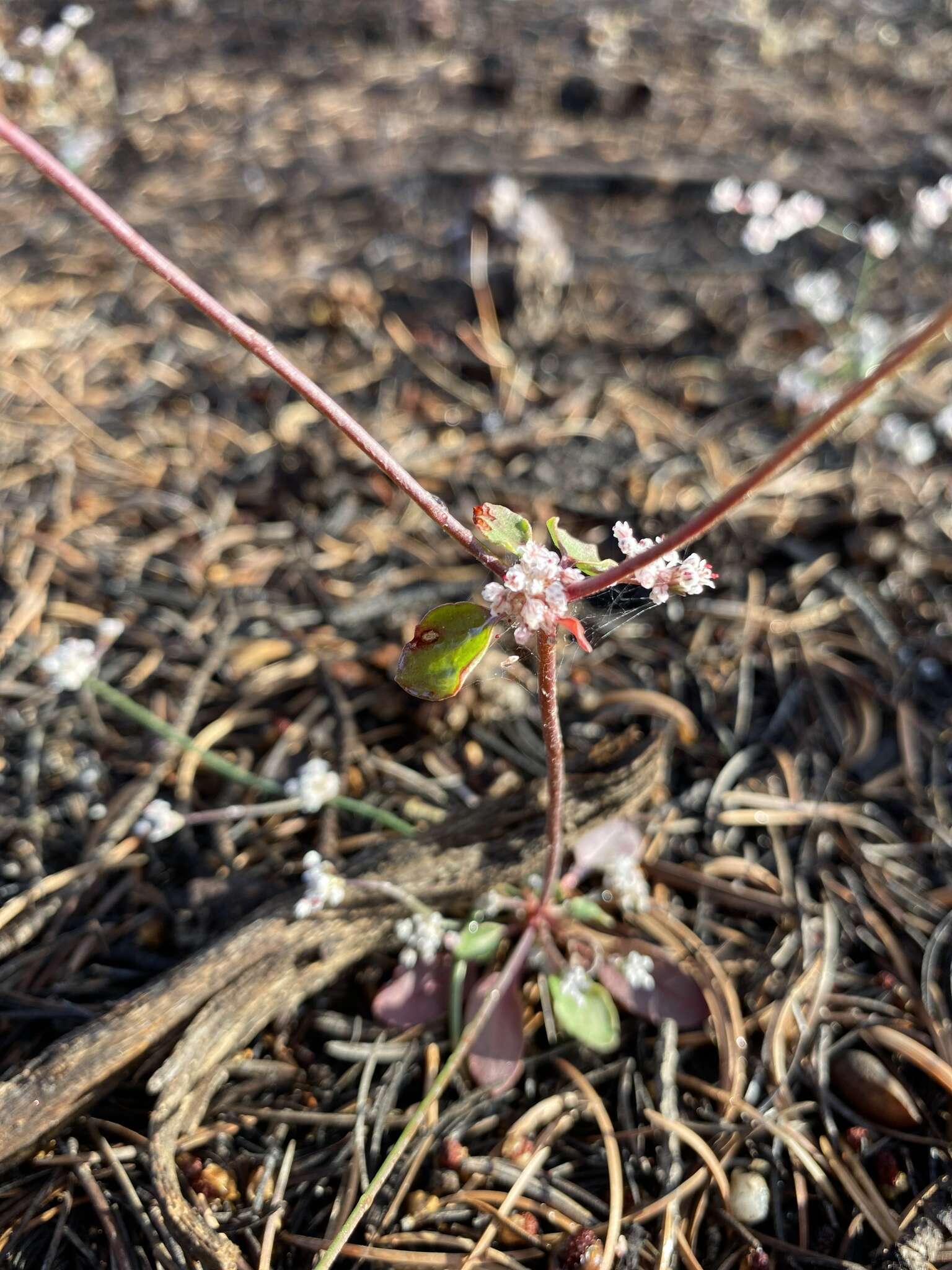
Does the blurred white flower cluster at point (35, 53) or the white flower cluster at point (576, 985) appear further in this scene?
the blurred white flower cluster at point (35, 53)

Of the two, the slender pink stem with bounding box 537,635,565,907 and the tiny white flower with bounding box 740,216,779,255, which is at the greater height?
the tiny white flower with bounding box 740,216,779,255

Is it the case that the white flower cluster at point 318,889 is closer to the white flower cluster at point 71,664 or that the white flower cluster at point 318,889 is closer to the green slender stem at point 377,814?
the green slender stem at point 377,814

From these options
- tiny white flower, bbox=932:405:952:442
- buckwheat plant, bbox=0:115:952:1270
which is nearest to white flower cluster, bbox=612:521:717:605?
buckwheat plant, bbox=0:115:952:1270

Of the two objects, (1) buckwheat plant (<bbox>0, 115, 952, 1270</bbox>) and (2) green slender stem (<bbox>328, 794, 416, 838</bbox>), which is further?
(2) green slender stem (<bbox>328, 794, 416, 838</bbox>)

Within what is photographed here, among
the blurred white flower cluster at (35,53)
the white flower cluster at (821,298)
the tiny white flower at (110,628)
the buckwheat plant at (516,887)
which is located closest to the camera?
the buckwheat plant at (516,887)

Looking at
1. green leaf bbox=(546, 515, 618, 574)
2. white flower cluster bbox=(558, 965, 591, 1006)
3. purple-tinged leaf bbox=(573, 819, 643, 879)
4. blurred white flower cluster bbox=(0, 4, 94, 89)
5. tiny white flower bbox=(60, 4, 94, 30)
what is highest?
tiny white flower bbox=(60, 4, 94, 30)

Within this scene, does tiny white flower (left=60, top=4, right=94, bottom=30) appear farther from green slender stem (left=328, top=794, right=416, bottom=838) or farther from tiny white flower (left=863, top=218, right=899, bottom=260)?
green slender stem (left=328, top=794, right=416, bottom=838)

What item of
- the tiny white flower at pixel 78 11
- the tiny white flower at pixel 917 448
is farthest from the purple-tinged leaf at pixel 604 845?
the tiny white flower at pixel 78 11

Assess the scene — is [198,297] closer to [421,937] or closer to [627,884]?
[421,937]
